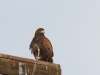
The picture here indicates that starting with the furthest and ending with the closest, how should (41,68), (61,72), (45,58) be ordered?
(45,58)
(61,72)
(41,68)

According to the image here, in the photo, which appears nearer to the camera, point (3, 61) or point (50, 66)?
point (3, 61)

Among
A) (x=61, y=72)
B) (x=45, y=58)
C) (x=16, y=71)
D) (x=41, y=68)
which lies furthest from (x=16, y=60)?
(x=45, y=58)

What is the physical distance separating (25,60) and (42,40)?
6113 mm

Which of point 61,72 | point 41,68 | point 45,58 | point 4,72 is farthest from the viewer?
point 45,58

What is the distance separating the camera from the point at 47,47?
33.4 feet

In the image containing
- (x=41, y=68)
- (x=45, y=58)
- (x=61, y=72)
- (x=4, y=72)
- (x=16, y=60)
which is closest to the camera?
(x=4, y=72)

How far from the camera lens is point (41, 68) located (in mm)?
4613

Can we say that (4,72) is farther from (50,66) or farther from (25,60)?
(50,66)

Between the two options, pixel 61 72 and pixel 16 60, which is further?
pixel 61 72

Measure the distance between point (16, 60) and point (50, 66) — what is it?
66 cm

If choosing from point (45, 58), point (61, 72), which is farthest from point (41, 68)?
point (45, 58)

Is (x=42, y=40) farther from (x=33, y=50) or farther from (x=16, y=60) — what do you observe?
(x=16, y=60)

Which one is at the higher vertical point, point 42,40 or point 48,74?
point 42,40

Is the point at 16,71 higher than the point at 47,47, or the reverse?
the point at 47,47
